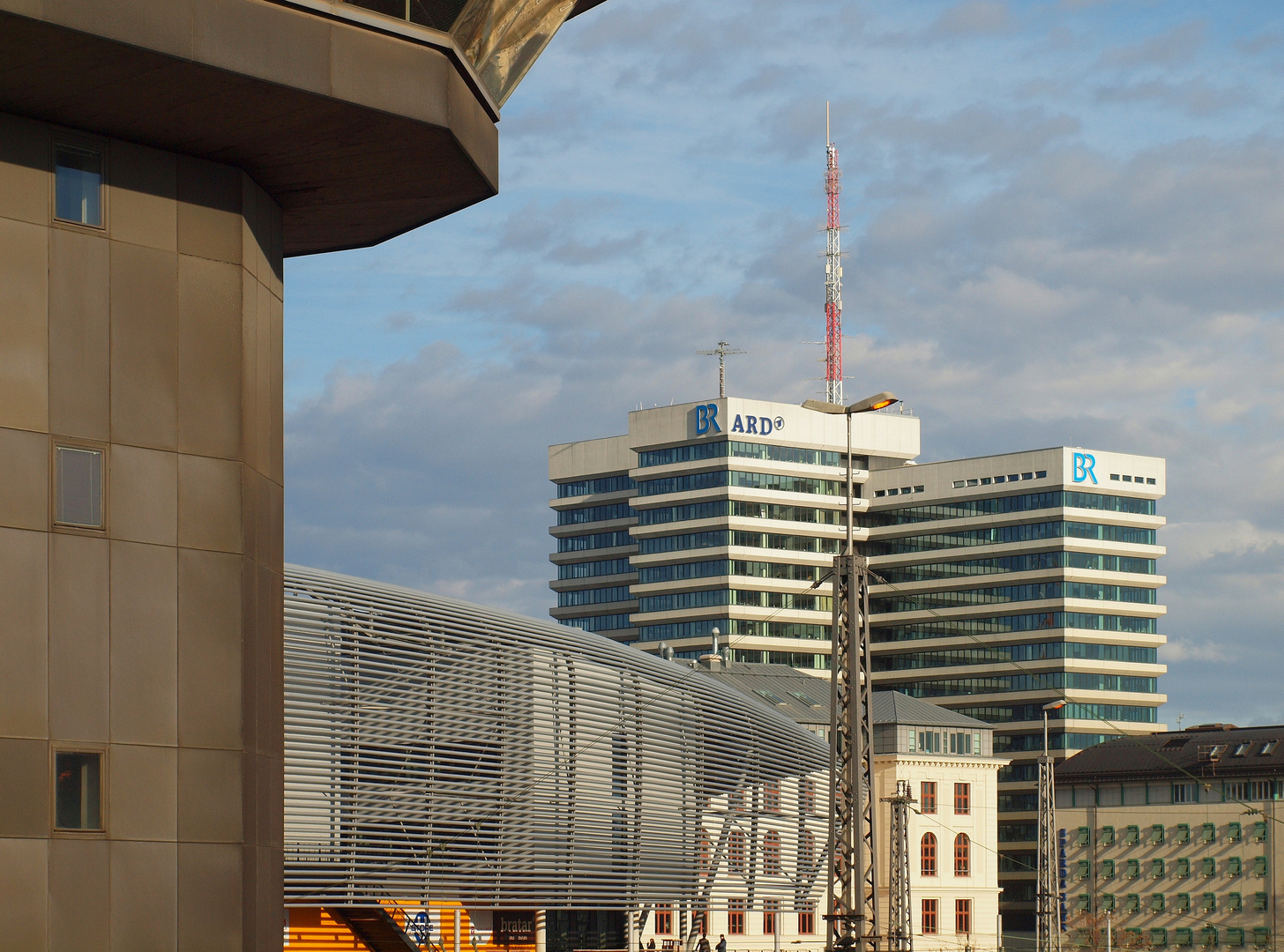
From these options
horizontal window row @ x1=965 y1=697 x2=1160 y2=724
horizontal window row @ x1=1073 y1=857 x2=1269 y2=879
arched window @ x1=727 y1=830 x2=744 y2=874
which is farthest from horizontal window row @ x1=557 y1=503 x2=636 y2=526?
arched window @ x1=727 y1=830 x2=744 y2=874

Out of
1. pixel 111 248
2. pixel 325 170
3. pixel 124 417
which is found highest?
pixel 325 170

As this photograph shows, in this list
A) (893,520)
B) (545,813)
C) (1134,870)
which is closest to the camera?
(545,813)

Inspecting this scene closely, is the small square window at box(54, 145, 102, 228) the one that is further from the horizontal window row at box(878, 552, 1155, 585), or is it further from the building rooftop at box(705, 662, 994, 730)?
the horizontal window row at box(878, 552, 1155, 585)

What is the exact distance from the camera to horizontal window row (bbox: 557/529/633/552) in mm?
194812

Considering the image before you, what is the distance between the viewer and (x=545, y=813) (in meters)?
64.9

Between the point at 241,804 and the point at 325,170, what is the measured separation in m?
8.20

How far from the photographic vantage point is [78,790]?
2080 centimetres

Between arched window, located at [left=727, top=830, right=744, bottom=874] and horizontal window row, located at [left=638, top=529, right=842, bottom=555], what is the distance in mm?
106438

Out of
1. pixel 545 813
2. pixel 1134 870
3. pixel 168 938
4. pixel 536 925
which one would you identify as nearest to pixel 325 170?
pixel 168 938

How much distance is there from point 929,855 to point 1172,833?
74.5 feet

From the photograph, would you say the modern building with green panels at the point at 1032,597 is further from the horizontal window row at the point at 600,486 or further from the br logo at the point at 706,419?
the horizontal window row at the point at 600,486

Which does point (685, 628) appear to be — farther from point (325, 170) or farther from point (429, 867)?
point (325, 170)

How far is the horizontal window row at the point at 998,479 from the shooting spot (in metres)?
180

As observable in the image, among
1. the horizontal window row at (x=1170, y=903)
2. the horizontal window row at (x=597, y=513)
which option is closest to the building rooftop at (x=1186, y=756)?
the horizontal window row at (x=1170, y=903)
